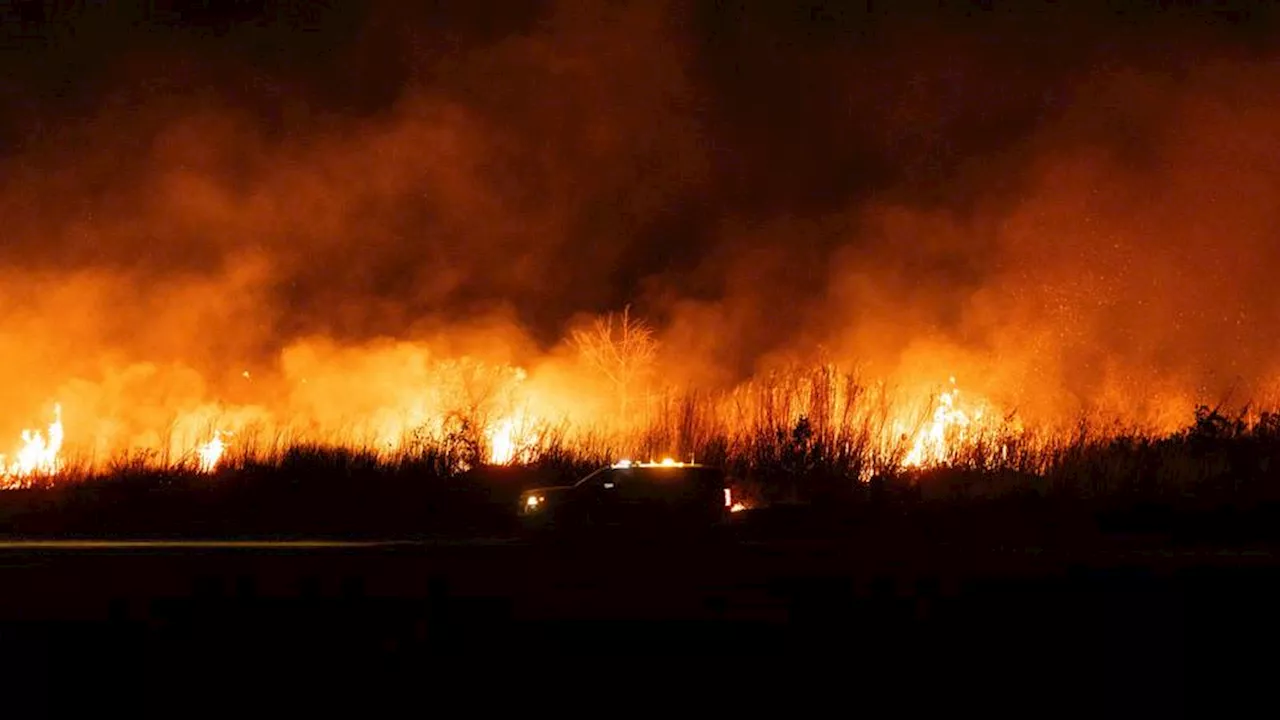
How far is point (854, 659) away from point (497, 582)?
5000mm

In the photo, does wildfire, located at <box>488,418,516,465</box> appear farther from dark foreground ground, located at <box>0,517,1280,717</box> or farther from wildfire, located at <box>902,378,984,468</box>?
dark foreground ground, located at <box>0,517,1280,717</box>

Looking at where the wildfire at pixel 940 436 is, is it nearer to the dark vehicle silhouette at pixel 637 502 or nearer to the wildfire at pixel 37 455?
the dark vehicle silhouette at pixel 637 502

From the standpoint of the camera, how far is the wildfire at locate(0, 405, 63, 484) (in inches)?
1204

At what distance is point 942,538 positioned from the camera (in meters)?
19.8

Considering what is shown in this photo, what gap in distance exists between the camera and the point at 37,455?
1351 inches

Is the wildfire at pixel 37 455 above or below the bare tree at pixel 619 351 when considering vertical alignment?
Answer: below

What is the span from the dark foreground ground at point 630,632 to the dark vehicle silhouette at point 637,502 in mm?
5114

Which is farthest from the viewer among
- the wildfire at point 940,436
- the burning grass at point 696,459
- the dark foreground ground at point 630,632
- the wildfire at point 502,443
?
the wildfire at point 502,443

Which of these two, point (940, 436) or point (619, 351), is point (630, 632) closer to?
point (940, 436)

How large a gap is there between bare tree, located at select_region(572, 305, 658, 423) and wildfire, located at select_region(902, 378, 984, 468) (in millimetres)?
10748

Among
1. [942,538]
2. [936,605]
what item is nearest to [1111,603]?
[936,605]

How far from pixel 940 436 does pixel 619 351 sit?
13482 mm

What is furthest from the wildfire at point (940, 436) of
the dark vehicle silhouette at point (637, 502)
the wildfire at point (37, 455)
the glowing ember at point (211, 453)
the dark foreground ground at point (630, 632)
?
the wildfire at point (37, 455)

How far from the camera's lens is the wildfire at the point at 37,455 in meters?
30.6
